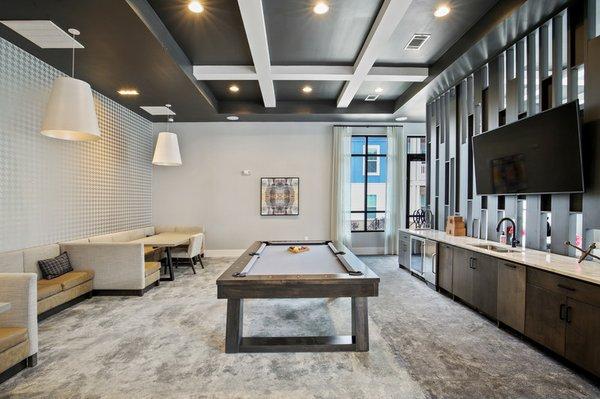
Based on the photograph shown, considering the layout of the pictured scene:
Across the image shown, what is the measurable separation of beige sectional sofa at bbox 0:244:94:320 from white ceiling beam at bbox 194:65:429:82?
3419 mm

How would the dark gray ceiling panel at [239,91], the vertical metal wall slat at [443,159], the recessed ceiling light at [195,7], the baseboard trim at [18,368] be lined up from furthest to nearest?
the dark gray ceiling panel at [239,91] → the vertical metal wall slat at [443,159] → the recessed ceiling light at [195,7] → the baseboard trim at [18,368]

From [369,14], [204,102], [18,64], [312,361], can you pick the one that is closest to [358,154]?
[204,102]

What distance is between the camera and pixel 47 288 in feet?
12.3

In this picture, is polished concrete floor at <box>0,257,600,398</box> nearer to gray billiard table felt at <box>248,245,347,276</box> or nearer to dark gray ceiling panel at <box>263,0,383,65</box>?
gray billiard table felt at <box>248,245,347,276</box>

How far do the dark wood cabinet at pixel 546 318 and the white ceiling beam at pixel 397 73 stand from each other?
362 cm

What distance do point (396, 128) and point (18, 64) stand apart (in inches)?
280

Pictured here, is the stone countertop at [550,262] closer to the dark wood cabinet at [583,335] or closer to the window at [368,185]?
the dark wood cabinet at [583,335]

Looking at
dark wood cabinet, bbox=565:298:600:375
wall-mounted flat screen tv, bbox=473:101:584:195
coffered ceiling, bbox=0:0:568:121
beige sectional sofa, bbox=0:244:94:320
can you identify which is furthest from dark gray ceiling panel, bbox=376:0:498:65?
beige sectional sofa, bbox=0:244:94:320

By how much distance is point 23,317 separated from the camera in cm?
268

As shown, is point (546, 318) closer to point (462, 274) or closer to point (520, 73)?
point (462, 274)

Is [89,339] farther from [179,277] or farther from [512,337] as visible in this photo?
[512,337]

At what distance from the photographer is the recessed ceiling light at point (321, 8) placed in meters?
3.50

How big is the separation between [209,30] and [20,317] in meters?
3.68

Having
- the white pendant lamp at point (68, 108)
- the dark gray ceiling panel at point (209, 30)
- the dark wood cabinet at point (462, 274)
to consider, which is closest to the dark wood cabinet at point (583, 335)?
the dark wood cabinet at point (462, 274)
